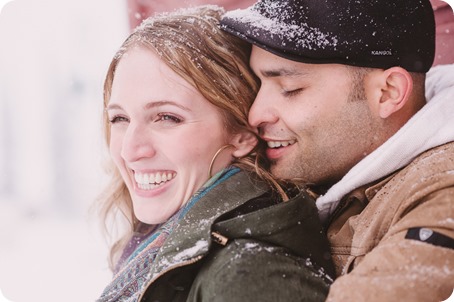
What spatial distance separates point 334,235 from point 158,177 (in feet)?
2.05

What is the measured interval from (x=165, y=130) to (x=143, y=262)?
43cm

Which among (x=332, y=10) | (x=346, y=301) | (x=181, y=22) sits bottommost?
(x=346, y=301)

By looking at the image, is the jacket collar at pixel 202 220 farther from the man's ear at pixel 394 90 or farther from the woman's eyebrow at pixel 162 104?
the man's ear at pixel 394 90

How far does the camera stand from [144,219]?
183 centimetres

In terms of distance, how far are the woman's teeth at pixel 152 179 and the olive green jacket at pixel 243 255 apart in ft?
0.88

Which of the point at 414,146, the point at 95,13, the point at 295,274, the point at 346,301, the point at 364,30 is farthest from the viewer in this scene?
the point at 95,13

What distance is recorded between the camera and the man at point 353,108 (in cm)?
146

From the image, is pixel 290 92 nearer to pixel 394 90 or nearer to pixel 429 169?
pixel 394 90

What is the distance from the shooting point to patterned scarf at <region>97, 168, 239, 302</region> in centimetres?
163

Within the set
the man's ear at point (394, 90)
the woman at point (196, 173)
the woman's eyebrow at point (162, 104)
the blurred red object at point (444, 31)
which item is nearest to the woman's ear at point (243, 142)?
the woman at point (196, 173)

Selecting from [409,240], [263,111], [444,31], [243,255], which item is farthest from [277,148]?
[444,31]

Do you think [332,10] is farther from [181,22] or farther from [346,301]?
[346,301]

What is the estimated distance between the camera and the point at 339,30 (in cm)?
162

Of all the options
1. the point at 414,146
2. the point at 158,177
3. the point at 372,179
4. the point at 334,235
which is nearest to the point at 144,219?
the point at 158,177
